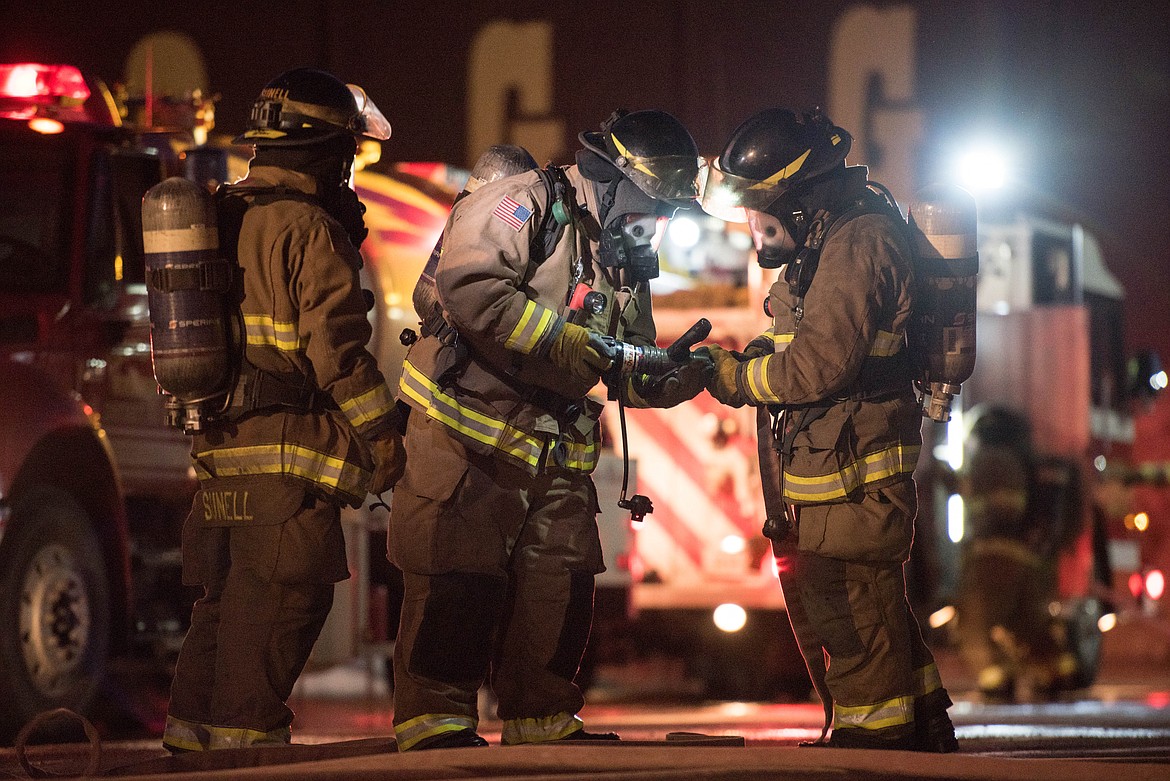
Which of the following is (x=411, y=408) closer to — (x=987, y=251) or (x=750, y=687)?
(x=750, y=687)

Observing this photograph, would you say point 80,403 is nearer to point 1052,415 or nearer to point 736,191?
point 736,191

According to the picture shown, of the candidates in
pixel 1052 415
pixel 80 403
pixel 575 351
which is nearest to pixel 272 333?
pixel 575 351

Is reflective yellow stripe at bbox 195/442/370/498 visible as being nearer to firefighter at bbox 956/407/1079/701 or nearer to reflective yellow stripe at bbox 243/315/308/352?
reflective yellow stripe at bbox 243/315/308/352

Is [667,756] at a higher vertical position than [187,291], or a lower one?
lower

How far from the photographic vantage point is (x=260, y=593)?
16.3 feet

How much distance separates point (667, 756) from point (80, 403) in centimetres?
349

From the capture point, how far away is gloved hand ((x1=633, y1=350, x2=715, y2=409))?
554cm

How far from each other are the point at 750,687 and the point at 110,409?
4.14 meters

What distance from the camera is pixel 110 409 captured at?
7.56m

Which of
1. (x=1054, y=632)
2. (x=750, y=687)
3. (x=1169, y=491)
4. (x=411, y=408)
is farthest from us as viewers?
(x=1169, y=491)

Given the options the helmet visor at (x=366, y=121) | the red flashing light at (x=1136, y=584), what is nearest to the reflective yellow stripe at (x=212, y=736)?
the helmet visor at (x=366, y=121)

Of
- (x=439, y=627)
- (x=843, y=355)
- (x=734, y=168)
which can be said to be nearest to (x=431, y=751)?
(x=439, y=627)

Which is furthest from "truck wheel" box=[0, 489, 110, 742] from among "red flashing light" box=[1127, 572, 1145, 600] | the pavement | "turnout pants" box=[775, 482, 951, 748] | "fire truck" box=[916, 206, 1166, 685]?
"red flashing light" box=[1127, 572, 1145, 600]

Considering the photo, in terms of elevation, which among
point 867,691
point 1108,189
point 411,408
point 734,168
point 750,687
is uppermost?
point 1108,189
